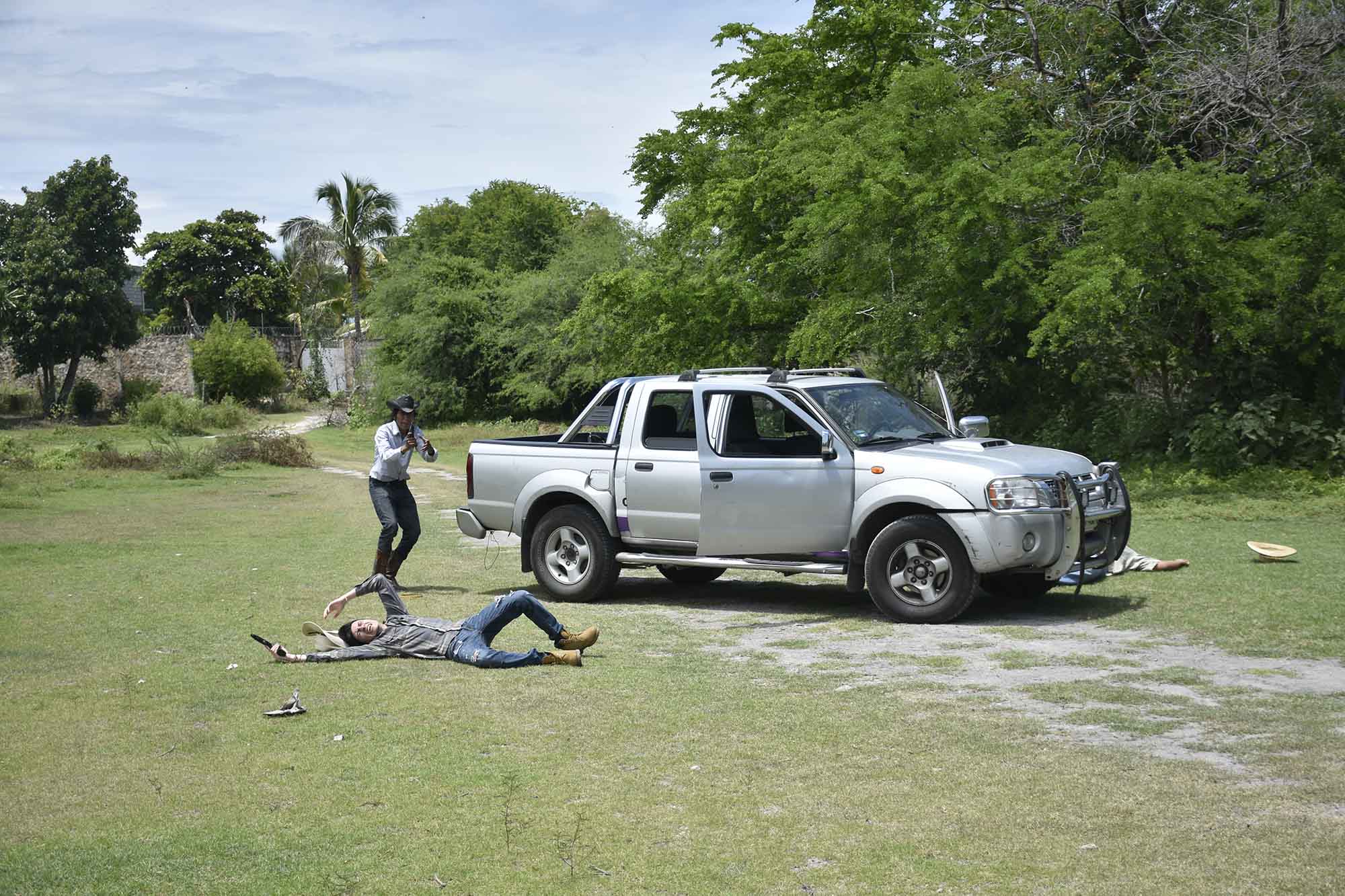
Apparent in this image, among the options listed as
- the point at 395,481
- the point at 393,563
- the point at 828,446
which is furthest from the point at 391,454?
the point at 828,446

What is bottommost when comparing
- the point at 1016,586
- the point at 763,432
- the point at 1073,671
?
the point at 1073,671

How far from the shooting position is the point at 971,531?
403 inches

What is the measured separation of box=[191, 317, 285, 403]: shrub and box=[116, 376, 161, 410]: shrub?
1995 millimetres

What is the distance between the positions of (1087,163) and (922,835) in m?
18.5

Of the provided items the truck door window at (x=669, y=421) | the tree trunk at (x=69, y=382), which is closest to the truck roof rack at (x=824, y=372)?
the truck door window at (x=669, y=421)

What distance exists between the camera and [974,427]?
11734 mm

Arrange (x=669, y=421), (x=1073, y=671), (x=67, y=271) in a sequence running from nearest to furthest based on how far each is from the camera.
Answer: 1. (x=1073, y=671)
2. (x=669, y=421)
3. (x=67, y=271)

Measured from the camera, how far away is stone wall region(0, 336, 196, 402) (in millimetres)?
62719

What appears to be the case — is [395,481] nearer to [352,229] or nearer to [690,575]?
[690,575]

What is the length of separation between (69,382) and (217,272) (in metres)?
29.7

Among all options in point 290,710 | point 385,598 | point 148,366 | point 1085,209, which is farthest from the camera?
point 148,366

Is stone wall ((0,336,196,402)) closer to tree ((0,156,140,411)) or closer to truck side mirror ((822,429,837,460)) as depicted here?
tree ((0,156,140,411))

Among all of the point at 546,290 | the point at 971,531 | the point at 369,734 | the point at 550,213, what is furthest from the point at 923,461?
the point at 550,213

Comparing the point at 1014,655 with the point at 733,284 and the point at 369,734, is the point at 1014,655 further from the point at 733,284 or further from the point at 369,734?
the point at 733,284
